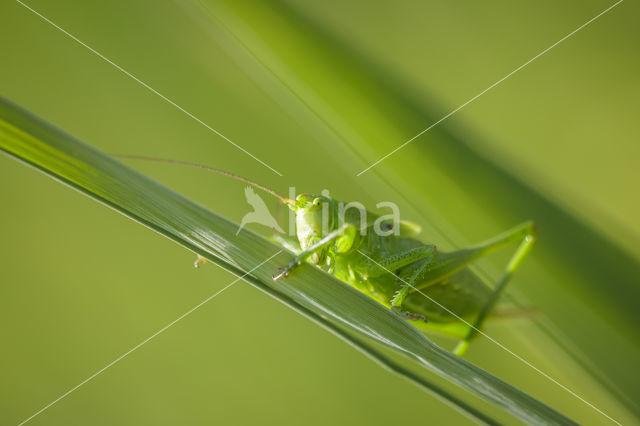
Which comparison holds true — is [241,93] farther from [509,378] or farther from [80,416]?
[509,378]

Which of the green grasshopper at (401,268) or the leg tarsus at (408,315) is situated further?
the green grasshopper at (401,268)

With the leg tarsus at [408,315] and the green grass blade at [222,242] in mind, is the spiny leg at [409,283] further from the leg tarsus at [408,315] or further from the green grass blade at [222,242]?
the green grass blade at [222,242]

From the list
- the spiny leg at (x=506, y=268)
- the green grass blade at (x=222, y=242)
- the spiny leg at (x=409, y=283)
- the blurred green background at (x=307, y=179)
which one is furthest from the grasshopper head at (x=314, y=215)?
the green grass blade at (x=222, y=242)

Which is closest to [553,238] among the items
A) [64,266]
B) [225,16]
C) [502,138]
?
[502,138]

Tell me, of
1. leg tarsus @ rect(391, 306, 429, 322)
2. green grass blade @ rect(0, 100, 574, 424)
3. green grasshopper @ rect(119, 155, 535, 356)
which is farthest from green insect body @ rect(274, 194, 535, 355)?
green grass blade @ rect(0, 100, 574, 424)

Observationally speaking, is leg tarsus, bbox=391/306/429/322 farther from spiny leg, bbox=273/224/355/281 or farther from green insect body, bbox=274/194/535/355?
spiny leg, bbox=273/224/355/281

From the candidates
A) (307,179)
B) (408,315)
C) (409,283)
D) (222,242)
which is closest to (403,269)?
(409,283)

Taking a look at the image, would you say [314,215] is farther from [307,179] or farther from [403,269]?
[403,269]
